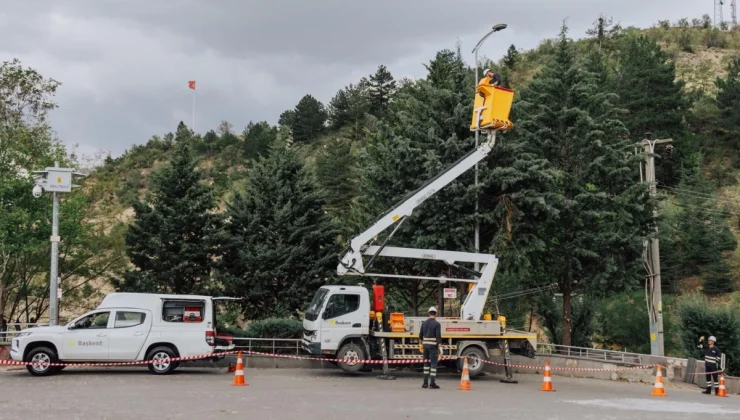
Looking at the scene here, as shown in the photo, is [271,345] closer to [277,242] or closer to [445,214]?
[277,242]

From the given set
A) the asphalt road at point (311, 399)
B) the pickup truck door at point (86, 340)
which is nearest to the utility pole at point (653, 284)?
the asphalt road at point (311, 399)

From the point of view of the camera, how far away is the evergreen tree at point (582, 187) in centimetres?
2216

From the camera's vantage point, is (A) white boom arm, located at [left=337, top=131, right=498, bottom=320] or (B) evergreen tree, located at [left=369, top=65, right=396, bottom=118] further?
(B) evergreen tree, located at [left=369, top=65, right=396, bottom=118]

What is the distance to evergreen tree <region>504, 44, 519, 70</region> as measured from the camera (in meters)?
85.0

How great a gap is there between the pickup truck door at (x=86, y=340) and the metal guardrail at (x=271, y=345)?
473 centimetres

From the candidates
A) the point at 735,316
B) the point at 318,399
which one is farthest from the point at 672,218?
the point at 318,399

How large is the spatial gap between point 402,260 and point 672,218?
2540cm

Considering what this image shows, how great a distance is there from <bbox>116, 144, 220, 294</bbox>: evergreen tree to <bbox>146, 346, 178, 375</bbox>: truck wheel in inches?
292

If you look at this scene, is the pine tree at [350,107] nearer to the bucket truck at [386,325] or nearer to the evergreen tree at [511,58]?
the evergreen tree at [511,58]

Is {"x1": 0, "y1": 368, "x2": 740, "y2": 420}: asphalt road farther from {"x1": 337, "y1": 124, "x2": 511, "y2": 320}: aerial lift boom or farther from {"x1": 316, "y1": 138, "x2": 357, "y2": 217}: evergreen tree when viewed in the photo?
{"x1": 316, "y1": 138, "x2": 357, "y2": 217}: evergreen tree

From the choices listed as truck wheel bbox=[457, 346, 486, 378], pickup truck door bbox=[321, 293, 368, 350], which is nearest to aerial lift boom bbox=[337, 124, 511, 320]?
pickup truck door bbox=[321, 293, 368, 350]

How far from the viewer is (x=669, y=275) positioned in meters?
40.7

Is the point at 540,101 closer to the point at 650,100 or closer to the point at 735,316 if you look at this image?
the point at 735,316

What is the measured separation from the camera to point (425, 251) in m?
18.5
